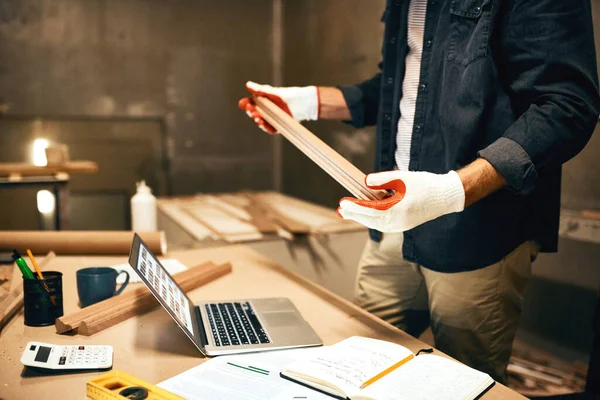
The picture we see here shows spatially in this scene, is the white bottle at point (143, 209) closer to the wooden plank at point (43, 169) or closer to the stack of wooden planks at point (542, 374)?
the wooden plank at point (43, 169)

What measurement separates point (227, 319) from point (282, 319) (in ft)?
0.43

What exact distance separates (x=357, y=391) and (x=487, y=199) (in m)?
0.65

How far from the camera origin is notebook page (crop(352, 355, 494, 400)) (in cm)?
91

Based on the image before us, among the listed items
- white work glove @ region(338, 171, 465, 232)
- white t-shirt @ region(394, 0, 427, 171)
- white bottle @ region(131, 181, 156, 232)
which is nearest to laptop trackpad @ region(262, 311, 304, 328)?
white work glove @ region(338, 171, 465, 232)

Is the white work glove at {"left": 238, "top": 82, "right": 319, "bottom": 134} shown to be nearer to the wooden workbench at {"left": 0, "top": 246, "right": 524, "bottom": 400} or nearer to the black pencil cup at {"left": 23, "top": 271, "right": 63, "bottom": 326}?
the wooden workbench at {"left": 0, "top": 246, "right": 524, "bottom": 400}

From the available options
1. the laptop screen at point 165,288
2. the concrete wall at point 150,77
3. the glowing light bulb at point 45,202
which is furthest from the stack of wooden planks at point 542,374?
the glowing light bulb at point 45,202

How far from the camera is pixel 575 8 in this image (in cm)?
114

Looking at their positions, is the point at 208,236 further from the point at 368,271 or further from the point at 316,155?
the point at 316,155

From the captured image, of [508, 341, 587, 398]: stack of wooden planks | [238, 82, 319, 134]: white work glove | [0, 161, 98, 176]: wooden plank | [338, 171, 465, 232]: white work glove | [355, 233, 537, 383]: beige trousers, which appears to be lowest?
[508, 341, 587, 398]: stack of wooden planks

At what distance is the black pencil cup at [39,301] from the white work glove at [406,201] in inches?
27.6

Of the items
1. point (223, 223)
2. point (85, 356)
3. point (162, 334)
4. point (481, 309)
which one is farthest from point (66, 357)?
point (223, 223)

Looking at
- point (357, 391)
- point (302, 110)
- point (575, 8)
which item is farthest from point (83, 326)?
point (575, 8)

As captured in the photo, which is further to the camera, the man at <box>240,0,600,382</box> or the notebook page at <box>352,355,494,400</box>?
the man at <box>240,0,600,382</box>

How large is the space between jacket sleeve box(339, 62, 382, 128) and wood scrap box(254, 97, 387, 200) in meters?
0.31
